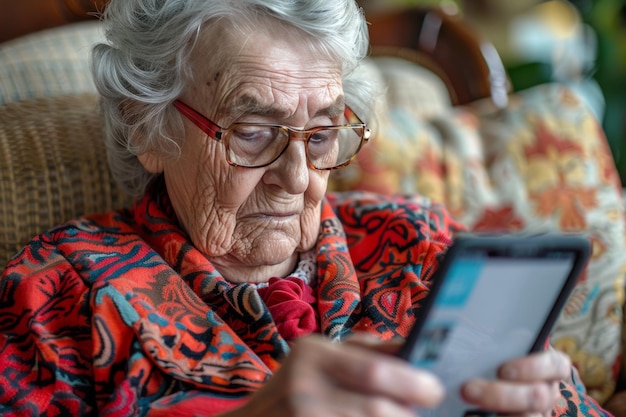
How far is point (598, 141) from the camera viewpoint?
1.86 metres

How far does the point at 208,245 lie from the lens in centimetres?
130

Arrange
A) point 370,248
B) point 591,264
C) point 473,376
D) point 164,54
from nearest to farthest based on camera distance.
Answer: point 473,376, point 164,54, point 370,248, point 591,264

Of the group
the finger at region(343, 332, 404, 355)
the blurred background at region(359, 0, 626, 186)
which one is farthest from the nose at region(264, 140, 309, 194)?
the blurred background at region(359, 0, 626, 186)

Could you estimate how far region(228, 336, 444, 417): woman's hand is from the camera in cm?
73

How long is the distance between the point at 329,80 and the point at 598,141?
0.90 metres

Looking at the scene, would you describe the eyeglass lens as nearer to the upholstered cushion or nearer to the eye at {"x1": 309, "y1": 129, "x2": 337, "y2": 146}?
the eye at {"x1": 309, "y1": 129, "x2": 337, "y2": 146}

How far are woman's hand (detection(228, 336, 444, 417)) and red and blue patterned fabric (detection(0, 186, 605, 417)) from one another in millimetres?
227

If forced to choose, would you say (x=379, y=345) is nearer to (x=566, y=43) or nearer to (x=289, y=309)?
(x=289, y=309)

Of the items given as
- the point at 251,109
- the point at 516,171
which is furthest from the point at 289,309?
the point at 516,171

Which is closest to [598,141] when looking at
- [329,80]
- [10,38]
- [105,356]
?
[329,80]

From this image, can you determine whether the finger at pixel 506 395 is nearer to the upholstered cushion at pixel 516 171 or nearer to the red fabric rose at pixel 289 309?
the red fabric rose at pixel 289 309

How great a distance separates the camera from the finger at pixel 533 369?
0.84 metres

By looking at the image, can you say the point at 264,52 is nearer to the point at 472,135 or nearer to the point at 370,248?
the point at 370,248

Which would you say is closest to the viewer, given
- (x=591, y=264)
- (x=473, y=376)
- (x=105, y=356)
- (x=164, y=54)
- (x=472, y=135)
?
(x=473, y=376)
